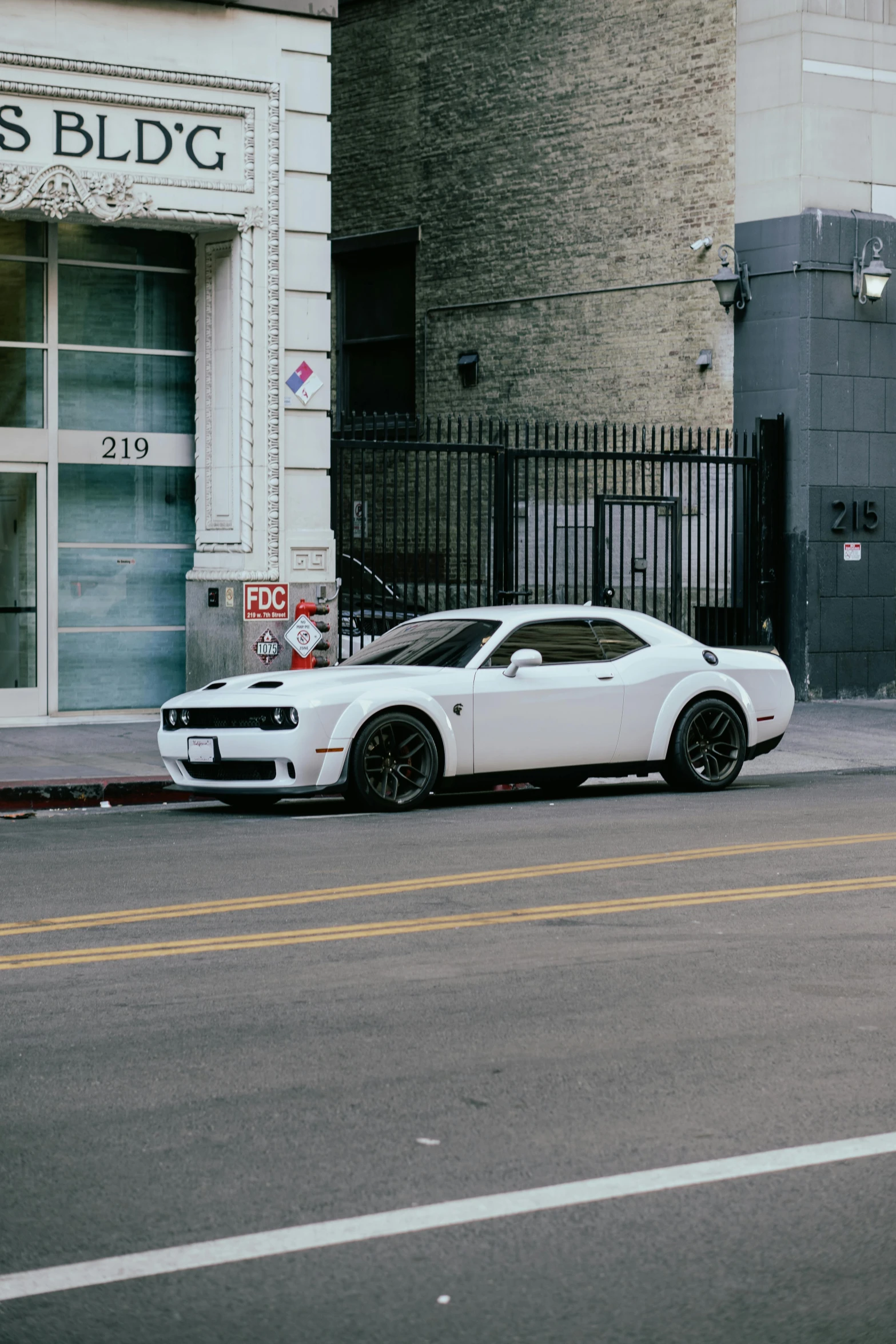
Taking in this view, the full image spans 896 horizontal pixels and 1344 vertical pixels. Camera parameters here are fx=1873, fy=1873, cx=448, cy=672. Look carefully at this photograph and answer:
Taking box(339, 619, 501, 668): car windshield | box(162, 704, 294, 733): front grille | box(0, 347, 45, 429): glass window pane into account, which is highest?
box(0, 347, 45, 429): glass window pane

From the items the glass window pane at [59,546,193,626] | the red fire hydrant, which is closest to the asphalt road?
the red fire hydrant

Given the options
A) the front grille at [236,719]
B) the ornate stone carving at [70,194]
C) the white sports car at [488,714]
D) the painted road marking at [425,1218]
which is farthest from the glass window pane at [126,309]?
the painted road marking at [425,1218]

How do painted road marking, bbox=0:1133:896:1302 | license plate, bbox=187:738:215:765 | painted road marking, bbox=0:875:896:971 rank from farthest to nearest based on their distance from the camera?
license plate, bbox=187:738:215:765 < painted road marking, bbox=0:875:896:971 < painted road marking, bbox=0:1133:896:1302

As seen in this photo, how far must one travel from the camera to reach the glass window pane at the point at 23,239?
60.4 feet

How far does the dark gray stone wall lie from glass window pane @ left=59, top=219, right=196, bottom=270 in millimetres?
7184

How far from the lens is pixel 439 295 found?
27.5 metres

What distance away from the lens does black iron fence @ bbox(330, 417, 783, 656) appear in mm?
20484

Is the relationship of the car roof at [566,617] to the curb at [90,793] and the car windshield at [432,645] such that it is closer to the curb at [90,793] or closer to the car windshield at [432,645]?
the car windshield at [432,645]

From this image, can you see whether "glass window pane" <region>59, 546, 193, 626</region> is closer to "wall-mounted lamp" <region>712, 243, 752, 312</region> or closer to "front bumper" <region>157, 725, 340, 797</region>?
"front bumper" <region>157, 725, 340, 797</region>

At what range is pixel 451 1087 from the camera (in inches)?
215

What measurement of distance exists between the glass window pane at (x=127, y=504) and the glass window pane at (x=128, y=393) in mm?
431

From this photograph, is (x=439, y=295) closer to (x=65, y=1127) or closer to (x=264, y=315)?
(x=264, y=315)

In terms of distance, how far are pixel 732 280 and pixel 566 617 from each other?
10.2 metres

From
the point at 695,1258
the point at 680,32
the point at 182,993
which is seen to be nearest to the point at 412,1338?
the point at 695,1258
